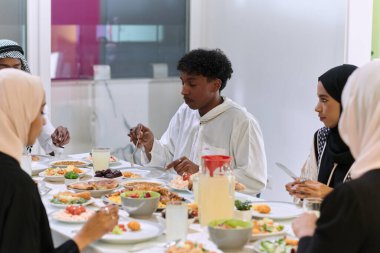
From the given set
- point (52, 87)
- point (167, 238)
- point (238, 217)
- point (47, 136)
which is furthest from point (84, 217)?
point (52, 87)

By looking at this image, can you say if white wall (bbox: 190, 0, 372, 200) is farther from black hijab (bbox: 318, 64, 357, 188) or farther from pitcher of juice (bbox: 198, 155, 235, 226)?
pitcher of juice (bbox: 198, 155, 235, 226)

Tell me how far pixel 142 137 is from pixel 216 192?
4.28 feet

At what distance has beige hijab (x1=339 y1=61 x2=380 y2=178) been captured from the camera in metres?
1.51

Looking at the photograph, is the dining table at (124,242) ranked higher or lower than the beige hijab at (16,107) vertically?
lower

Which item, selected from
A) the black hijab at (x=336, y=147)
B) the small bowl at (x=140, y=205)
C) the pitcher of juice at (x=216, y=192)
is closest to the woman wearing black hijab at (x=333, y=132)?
the black hijab at (x=336, y=147)

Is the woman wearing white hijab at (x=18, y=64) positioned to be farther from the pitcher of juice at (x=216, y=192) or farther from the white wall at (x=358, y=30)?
the white wall at (x=358, y=30)

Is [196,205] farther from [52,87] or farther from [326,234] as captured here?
[52,87]

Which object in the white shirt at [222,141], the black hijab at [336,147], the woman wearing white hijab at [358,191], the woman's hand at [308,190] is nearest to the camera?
the woman wearing white hijab at [358,191]

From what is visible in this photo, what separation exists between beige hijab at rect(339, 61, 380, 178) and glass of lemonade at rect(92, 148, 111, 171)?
1670mm

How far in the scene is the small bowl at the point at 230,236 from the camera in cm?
181

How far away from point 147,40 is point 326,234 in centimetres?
383

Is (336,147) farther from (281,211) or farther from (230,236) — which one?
(230,236)

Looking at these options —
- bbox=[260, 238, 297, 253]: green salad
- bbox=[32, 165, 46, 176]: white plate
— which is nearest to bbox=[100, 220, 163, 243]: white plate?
bbox=[260, 238, 297, 253]: green salad

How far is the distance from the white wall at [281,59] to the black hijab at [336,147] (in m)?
1.28
